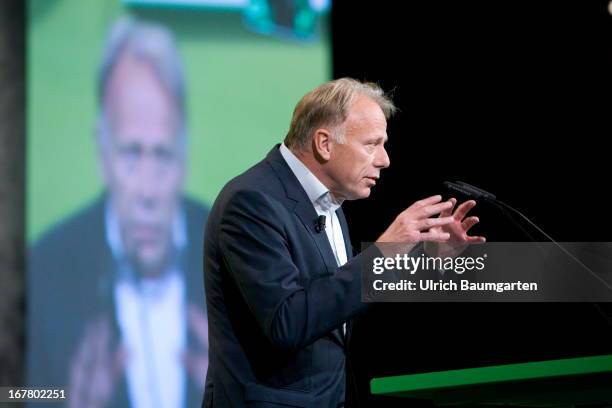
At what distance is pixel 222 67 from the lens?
13.3ft

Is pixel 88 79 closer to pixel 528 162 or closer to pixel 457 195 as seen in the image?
pixel 457 195

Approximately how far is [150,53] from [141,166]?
19.8 inches

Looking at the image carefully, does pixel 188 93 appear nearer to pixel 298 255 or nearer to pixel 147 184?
pixel 147 184

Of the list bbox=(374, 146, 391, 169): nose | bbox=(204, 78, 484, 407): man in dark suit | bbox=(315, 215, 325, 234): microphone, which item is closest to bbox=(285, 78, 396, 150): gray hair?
bbox=(204, 78, 484, 407): man in dark suit

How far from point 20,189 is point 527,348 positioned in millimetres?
2416

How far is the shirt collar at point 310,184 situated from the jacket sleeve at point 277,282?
0.19m

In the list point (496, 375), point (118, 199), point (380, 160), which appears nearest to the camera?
point (496, 375)

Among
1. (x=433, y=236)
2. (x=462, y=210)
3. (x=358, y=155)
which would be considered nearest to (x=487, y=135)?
(x=462, y=210)

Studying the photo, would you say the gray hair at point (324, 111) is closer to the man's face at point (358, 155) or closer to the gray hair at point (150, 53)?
the man's face at point (358, 155)

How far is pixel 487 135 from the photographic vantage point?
4.44 m

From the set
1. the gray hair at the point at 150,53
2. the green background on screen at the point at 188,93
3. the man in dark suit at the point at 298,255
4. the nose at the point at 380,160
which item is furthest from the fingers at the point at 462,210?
the gray hair at the point at 150,53

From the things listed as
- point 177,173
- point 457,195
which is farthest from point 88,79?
point 457,195

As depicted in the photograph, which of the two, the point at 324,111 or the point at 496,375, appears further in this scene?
the point at 324,111

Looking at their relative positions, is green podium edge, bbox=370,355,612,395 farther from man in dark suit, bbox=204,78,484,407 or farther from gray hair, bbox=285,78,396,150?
gray hair, bbox=285,78,396,150
